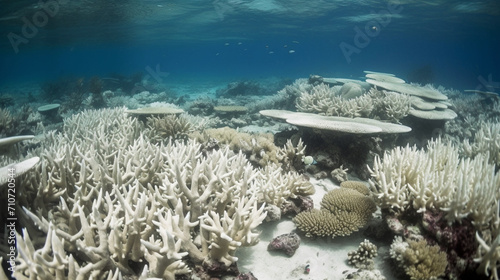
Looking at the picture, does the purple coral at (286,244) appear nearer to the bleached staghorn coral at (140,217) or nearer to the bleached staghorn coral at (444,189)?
the bleached staghorn coral at (140,217)

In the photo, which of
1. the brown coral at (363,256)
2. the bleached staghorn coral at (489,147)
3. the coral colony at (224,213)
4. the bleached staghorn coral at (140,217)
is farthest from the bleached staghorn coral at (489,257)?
the bleached staghorn coral at (489,147)

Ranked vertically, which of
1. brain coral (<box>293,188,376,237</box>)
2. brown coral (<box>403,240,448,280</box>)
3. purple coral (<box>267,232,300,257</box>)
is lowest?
purple coral (<box>267,232,300,257</box>)

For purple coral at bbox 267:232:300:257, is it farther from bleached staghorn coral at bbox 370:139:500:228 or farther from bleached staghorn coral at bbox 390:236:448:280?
bleached staghorn coral at bbox 370:139:500:228

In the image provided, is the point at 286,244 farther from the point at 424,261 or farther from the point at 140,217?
the point at 140,217

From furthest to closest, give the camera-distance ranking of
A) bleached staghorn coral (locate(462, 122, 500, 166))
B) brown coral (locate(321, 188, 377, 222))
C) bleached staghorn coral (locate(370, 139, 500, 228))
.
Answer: bleached staghorn coral (locate(462, 122, 500, 166))
brown coral (locate(321, 188, 377, 222))
bleached staghorn coral (locate(370, 139, 500, 228))

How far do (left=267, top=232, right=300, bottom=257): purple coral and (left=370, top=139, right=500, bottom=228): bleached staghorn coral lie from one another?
4.63ft

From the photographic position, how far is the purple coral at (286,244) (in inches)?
150

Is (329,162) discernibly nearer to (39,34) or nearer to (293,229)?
(293,229)

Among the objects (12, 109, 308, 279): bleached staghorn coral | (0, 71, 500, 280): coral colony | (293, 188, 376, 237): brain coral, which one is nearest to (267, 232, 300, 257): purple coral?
(0, 71, 500, 280): coral colony

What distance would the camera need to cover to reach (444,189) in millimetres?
3512

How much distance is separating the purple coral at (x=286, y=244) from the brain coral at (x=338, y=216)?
26cm

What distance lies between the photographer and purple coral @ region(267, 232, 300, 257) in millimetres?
3816

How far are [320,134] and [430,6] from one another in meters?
30.9

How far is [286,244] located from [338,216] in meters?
1.00
